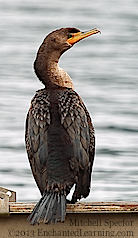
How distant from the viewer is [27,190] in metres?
7.08

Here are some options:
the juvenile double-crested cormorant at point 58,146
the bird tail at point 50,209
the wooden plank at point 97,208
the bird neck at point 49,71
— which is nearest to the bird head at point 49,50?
the bird neck at point 49,71

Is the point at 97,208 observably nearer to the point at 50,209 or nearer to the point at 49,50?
the point at 50,209

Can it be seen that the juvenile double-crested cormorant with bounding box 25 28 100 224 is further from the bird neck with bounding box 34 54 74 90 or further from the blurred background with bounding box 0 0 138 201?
the blurred background with bounding box 0 0 138 201

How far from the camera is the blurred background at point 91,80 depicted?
7.73 metres

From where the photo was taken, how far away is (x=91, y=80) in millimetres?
13719

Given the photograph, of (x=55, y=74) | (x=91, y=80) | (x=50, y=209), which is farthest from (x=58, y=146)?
(x=91, y=80)

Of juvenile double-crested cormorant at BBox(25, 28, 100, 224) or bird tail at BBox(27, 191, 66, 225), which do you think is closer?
bird tail at BBox(27, 191, 66, 225)

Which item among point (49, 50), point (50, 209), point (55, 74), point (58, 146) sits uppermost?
point (49, 50)

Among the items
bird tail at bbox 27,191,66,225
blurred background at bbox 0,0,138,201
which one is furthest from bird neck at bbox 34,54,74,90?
blurred background at bbox 0,0,138,201

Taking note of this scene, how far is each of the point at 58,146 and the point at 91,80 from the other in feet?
32.3

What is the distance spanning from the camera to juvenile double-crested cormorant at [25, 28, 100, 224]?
387cm

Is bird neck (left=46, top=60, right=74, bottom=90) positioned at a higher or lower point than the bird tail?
higher

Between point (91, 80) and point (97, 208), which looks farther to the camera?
point (91, 80)

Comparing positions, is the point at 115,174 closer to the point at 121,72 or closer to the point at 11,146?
the point at 11,146
